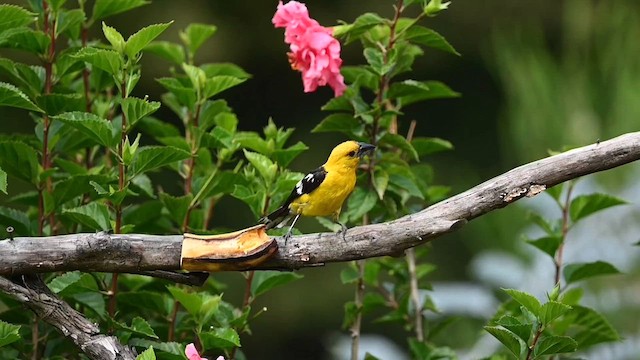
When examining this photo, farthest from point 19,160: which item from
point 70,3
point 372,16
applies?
point 70,3

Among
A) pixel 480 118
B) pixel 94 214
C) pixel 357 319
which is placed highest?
pixel 94 214

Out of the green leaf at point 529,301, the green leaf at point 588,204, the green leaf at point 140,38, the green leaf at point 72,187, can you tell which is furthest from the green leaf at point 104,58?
the green leaf at point 588,204

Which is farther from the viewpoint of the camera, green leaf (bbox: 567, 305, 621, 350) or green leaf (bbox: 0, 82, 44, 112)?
green leaf (bbox: 567, 305, 621, 350)

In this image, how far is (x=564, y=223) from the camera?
121 centimetres

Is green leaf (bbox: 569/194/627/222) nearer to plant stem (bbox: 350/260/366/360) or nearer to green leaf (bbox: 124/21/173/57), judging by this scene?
plant stem (bbox: 350/260/366/360)

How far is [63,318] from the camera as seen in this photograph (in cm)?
95

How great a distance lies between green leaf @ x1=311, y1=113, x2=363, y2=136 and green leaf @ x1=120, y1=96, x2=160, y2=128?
230mm

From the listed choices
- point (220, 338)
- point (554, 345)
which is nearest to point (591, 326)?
point (554, 345)

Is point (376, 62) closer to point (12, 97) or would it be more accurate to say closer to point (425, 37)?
point (425, 37)

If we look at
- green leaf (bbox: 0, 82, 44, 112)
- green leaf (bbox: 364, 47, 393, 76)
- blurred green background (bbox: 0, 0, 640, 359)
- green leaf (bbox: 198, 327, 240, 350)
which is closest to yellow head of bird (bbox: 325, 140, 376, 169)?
green leaf (bbox: 364, 47, 393, 76)

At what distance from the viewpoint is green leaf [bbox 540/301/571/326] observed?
0.95 meters

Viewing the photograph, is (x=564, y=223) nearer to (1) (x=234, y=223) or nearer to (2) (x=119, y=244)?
(2) (x=119, y=244)

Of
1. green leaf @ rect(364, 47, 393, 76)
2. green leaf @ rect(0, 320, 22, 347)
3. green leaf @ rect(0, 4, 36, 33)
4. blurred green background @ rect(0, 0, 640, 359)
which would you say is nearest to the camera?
green leaf @ rect(0, 320, 22, 347)

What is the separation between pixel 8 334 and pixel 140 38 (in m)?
0.32
